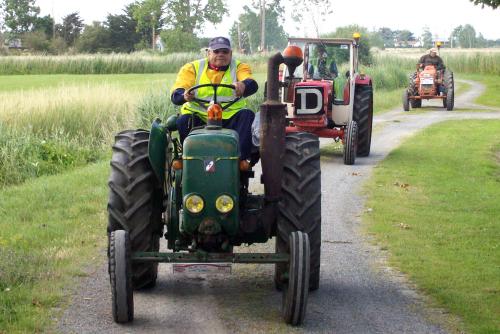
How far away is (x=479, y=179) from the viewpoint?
1570 centimetres

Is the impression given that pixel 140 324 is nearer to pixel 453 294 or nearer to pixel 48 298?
pixel 48 298

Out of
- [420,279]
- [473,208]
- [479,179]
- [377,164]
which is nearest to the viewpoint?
[420,279]

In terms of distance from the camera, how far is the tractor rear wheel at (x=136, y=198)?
722 centimetres

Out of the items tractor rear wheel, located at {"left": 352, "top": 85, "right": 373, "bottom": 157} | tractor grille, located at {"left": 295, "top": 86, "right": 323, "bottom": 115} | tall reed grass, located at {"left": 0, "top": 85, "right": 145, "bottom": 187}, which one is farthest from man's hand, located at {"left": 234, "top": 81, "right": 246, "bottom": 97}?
tractor rear wheel, located at {"left": 352, "top": 85, "right": 373, "bottom": 157}

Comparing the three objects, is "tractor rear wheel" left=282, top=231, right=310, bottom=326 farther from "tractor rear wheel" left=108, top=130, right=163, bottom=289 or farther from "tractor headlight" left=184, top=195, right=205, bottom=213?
"tractor rear wheel" left=108, top=130, right=163, bottom=289

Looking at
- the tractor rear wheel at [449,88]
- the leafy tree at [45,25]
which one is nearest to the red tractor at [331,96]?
the tractor rear wheel at [449,88]

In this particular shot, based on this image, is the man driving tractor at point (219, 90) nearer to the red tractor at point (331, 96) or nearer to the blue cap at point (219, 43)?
the blue cap at point (219, 43)

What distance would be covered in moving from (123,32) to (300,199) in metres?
86.6

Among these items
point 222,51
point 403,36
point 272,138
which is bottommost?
point 272,138

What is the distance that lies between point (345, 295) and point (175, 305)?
4.64 ft

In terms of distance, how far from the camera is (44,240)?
9797 mm

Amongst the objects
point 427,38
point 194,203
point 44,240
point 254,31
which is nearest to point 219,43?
point 194,203

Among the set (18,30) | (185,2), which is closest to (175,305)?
(185,2)

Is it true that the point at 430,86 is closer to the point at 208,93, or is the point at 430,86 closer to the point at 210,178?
the point at 208,93
